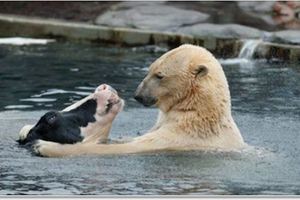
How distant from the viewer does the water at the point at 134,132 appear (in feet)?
21.8

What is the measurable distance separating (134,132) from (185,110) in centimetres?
150

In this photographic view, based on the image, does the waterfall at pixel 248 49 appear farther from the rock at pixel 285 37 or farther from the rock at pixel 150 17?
the rock at pixel 150 17

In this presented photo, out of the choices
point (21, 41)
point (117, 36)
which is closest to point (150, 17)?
point (117, 36)

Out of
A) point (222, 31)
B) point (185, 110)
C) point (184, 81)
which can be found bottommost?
point (185, 110)

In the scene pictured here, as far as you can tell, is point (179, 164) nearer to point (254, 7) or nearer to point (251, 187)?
point (251, 187)

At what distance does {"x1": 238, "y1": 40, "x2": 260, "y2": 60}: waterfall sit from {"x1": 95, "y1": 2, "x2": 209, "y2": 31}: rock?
2.17m

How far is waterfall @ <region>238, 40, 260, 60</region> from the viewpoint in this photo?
14820 millimetres

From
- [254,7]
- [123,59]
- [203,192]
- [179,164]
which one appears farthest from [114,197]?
[254,7]

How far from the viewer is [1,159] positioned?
7.58 m

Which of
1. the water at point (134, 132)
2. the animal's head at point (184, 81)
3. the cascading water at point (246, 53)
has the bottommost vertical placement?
the water at point (134, 132)

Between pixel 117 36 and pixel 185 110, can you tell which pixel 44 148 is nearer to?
pixel 185 110

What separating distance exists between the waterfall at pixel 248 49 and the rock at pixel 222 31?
27.3 inches

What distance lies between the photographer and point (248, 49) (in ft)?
48.9

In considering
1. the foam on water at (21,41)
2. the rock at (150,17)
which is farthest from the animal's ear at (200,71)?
the foam on water at (21,41)
